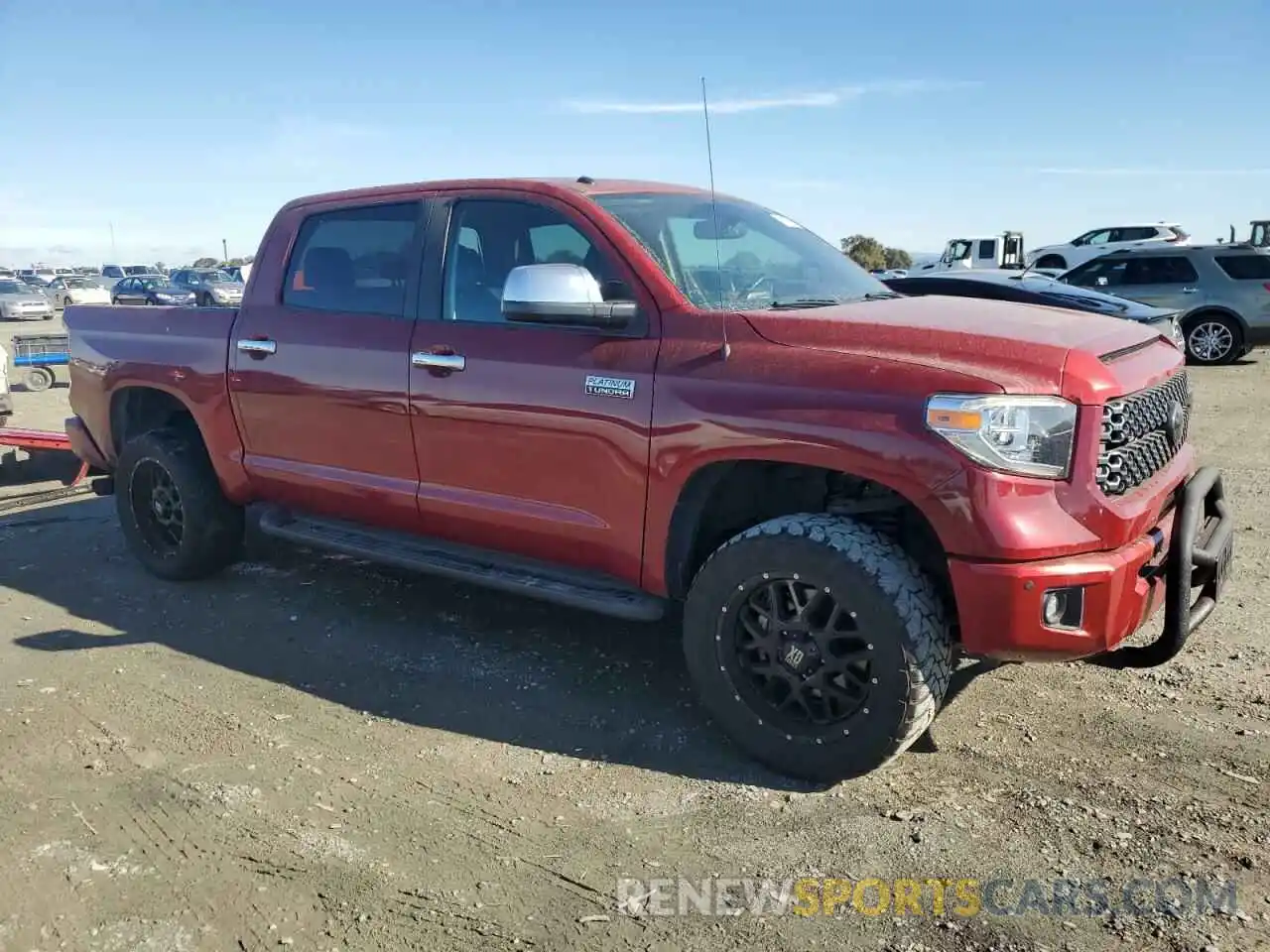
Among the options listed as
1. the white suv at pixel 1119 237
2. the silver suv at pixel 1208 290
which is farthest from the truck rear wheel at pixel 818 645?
the white suv at pixel 1119 237

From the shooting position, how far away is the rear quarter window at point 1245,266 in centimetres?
1502

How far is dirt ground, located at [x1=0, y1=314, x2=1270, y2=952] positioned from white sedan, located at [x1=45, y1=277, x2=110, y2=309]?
108 ft

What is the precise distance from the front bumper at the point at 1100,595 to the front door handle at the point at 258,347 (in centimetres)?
328

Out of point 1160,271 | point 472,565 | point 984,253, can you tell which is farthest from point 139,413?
point 984,253

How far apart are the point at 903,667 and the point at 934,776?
1.64ft

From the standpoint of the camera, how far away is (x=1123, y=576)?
310 cm

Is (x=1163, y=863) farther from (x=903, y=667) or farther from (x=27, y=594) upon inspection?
(x=27, y=594)

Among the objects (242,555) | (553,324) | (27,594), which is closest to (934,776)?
(553,324)

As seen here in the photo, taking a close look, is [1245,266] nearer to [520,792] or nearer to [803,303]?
[803,303]

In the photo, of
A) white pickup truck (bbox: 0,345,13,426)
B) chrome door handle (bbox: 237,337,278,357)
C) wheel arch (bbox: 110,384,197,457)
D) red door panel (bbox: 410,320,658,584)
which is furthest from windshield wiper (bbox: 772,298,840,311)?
white pickup truck (bbox: 0,345,13,426)

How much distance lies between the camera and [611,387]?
372 centimetres

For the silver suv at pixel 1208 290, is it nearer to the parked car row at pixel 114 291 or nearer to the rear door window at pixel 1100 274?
the rear door window at pixel 1100 274
